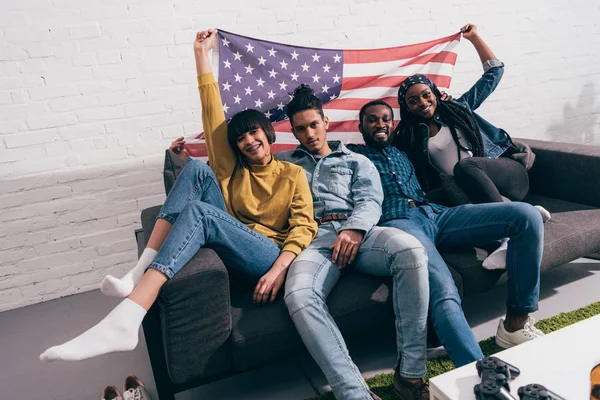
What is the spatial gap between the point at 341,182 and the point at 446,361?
0.81 meters

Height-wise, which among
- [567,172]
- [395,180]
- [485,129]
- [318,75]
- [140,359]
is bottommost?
[140,359]

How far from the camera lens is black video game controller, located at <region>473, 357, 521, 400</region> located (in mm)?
1001

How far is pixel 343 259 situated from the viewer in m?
1.71

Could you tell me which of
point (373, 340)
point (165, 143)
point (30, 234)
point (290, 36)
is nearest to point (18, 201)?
point (30, 234)

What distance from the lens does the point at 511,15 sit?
131 inches

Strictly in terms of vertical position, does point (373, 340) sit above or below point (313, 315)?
below

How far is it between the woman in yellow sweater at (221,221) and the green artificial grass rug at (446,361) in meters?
0.50

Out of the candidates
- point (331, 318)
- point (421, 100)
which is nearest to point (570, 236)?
point (421, 100)

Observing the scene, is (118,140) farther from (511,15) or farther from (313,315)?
(511,15)

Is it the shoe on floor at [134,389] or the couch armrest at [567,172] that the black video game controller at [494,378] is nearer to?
the shoe on floor at [134,389]

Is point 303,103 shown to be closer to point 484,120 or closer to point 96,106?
point 484,120

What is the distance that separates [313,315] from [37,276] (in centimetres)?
187

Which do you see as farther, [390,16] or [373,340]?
[390,16]

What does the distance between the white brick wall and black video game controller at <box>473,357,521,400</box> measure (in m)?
2.12
